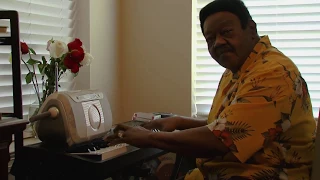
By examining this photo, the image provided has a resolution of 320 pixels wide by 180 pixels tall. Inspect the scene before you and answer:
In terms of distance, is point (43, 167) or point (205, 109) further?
point (205, 109)

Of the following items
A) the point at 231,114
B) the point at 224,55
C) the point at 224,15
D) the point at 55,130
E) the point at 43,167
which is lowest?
the point at 43,167

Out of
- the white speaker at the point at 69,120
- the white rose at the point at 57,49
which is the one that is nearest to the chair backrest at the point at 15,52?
the white speaker at the point at 69,120

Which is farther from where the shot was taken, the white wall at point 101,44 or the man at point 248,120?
the white wall at point 101,44

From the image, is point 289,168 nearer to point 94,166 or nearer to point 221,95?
A: point 221,95

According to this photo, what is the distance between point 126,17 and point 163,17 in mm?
271

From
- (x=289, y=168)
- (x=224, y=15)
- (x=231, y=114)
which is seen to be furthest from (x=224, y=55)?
(x=289, y=168)

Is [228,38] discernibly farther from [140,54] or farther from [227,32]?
[140,54]

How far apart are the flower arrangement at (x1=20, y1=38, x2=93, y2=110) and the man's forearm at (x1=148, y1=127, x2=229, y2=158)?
2.35 ft

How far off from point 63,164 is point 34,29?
92 cm

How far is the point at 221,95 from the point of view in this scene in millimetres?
1605

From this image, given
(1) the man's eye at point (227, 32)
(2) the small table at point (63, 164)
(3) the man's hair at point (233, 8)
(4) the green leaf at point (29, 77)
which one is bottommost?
(2) the small table at point (63, 164)

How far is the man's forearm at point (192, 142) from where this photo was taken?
1.29m

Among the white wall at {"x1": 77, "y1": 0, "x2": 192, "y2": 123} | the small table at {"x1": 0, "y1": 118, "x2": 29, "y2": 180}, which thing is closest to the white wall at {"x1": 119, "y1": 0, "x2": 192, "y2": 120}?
the white wall at {"x1": 77, "y1": 0, "x2": 192, "y2": 123}

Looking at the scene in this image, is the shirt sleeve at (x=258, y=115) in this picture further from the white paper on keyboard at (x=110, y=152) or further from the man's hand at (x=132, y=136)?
the white paper on keyboard at (x=110, y=152)
